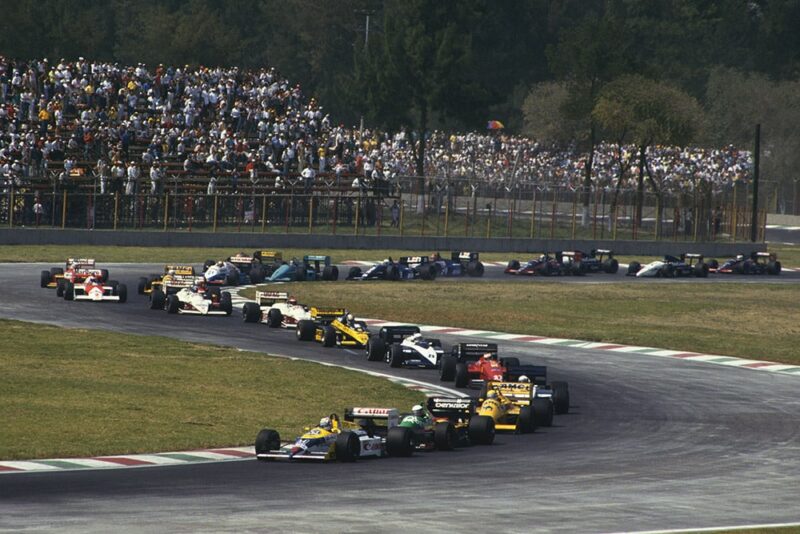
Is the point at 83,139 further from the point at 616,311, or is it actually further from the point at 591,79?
the point at 591,79

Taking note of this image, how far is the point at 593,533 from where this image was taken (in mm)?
16219

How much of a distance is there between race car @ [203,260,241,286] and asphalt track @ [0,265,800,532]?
21.7m

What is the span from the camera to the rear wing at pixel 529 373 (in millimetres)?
28266

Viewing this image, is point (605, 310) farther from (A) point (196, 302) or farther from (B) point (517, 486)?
(B) point (517, 486)

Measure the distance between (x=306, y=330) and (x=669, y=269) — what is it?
29.3m

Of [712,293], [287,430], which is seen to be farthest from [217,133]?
[287,430]

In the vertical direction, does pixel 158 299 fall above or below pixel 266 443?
above

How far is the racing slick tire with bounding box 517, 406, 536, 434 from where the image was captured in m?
24.2

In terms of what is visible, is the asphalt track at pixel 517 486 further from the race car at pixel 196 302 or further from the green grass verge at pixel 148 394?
the race car at pixel 196 302

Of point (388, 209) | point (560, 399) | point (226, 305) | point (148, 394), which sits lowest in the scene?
point (148, 394)

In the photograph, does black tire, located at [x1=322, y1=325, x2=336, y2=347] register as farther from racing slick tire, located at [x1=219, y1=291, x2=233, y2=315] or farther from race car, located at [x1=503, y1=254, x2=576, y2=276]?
race car, located at [x1=503, y1=254, x2=576, y2=276]

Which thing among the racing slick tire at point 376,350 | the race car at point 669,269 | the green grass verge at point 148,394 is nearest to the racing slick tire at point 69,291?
the green grass verge at point 148,394

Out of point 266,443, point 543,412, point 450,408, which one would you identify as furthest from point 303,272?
point 266,443

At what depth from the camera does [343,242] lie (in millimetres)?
66938
